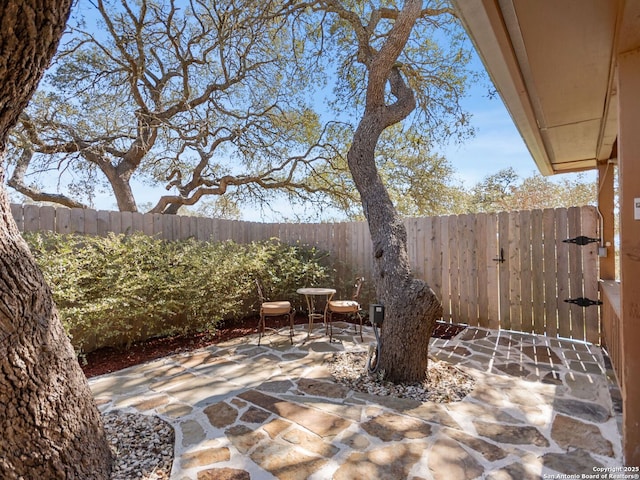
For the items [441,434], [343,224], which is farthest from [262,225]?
[441,434]

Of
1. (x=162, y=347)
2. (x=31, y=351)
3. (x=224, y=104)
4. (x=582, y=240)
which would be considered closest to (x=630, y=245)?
(x=582, y=240)

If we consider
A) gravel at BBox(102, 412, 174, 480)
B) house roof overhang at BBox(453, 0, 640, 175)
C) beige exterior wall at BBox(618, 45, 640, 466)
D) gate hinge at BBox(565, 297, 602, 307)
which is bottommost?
gravel at BBox(102, 412, 174, 480)

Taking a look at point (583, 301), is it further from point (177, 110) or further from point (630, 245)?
point (177, 110)

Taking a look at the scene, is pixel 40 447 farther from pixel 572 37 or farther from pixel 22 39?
pixel 572 37

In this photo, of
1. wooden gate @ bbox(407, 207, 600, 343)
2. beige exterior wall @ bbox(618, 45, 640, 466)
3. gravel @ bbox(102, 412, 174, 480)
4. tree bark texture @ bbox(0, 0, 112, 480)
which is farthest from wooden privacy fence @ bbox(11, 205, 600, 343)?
tree bark texture @ bbox(0, 0, 112, 480)

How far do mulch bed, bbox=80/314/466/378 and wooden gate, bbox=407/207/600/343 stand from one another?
22.2 inches

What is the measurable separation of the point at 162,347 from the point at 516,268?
4690 millimetres

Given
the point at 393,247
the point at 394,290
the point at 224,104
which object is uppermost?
the point at 224,104

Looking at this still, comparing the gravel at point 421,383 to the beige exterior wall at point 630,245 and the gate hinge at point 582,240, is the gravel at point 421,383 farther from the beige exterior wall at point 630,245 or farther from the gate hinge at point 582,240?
the gate hinge at point 582,240

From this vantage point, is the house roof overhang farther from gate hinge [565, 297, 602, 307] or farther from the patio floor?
the patio floor

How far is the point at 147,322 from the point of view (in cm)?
400

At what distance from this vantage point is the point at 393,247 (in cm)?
309

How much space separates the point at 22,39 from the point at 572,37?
2.46 m

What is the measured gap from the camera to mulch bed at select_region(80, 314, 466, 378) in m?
3.48
